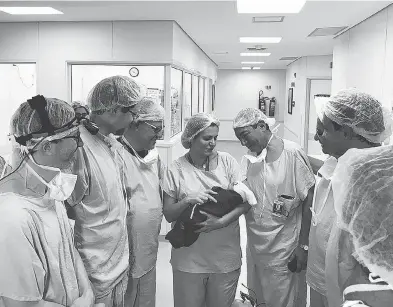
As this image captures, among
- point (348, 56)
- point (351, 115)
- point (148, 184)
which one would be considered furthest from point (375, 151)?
point (348, 56)

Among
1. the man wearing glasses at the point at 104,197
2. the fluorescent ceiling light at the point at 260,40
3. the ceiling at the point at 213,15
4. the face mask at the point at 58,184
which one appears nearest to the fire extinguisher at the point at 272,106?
the fluorescent ceiling light at the point at 260,40

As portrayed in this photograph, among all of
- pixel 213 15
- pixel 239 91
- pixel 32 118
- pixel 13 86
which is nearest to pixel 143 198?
pixel 32 118

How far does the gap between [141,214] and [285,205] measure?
82 cm

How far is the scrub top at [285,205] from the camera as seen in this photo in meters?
2.27

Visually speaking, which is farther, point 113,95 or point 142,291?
point 142,291

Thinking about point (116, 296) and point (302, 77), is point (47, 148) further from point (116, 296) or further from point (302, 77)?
point (302, 77)

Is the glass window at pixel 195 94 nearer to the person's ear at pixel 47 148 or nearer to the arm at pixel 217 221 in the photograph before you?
the arm at pixel 217 221

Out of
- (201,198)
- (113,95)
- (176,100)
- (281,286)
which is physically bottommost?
(281,286)

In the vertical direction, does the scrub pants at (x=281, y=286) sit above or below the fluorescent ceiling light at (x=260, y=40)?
below

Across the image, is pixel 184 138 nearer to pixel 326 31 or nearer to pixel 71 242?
pixel 71 242

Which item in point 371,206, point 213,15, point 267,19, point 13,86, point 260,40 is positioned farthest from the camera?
point 260,40

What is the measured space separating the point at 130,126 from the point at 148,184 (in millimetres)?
356

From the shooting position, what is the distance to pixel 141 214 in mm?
2078

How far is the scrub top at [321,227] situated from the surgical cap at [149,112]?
37.5 inches
